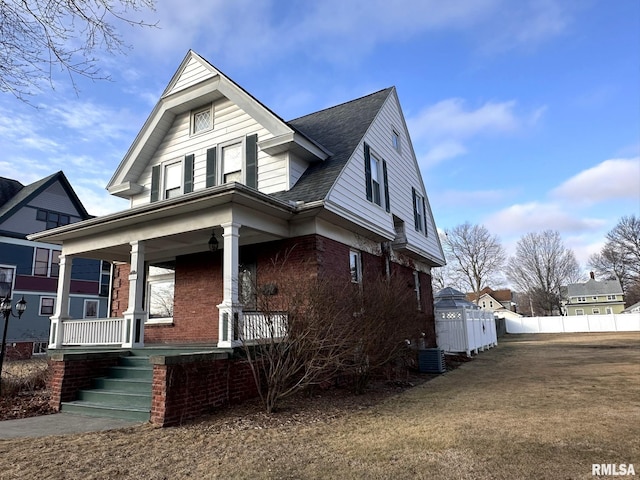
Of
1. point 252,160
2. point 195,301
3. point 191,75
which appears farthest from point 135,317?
point 191,75

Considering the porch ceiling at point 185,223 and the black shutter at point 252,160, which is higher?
the black shutter at point 252,160

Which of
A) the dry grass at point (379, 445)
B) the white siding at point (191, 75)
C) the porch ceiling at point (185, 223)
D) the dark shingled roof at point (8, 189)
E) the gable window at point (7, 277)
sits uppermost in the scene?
the dark shingled roof at point (8, 189)

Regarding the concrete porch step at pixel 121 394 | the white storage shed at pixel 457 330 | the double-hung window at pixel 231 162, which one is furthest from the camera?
the white storage shed at pixel 457 330

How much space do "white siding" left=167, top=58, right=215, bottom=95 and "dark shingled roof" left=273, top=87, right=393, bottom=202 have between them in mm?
2882

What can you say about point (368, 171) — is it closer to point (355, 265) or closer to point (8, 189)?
point (355, 265)

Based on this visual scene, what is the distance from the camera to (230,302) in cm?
759

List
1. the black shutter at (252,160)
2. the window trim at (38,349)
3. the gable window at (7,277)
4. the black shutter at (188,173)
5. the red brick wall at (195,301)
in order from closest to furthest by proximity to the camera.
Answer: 1. the black shutter at (252,160)
2. the red brick wall at (195,301)
3. the black shutter at (188,173)
4. the gable window at (7,277)
5. the window trim at (38,349)

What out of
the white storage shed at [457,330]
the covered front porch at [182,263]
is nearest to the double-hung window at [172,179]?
the covered front porch at [182,263]

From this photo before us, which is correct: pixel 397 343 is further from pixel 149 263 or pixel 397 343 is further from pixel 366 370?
pixel 149 263

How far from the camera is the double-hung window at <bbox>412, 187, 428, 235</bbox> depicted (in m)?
16.3

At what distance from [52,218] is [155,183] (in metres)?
19.7

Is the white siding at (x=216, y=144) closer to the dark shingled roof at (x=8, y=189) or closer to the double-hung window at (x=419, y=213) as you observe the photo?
the double-hung window at (x=419, y=213)

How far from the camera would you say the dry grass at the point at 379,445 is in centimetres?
398

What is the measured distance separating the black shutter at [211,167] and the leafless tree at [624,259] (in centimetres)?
6002
